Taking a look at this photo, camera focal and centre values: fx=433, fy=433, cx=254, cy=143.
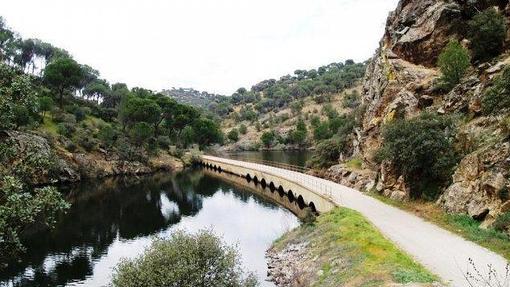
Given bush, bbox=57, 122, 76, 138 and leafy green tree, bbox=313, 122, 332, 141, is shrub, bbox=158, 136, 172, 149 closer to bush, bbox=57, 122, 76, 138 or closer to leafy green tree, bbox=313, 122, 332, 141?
bush, bbox=57, 122, 76, 138

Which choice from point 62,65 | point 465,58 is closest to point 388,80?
point 465,58

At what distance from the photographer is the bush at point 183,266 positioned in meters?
22.3

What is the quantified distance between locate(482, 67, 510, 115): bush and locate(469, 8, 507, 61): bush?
46.1 ft

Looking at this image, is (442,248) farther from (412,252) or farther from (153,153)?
(153,153)

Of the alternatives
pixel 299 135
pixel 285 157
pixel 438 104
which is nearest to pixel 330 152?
pixel 438 104

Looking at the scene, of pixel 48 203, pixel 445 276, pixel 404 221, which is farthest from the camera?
pixel 404 221

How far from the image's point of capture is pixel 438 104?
47906 mm

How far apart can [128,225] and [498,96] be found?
42.5 meters

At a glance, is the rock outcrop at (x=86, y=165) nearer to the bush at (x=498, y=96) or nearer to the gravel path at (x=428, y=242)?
the gravel path at (x=428, y=242)

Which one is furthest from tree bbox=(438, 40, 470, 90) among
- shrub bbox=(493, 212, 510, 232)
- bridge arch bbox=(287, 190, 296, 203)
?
bridge arch bbox=(287, 190, 296, 203)

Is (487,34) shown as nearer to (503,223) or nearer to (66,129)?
(503,223)

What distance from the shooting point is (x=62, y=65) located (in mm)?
113375

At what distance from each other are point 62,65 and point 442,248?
362 feet

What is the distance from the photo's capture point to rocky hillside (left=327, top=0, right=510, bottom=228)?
3134 centimetres
